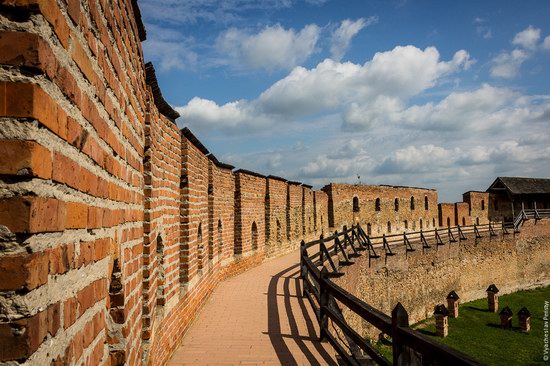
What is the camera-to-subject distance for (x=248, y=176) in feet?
42.6

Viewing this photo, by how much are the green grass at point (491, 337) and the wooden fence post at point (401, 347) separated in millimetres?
14256

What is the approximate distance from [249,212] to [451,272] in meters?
17.1

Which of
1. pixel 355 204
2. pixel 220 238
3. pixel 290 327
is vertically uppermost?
pixel 355 204

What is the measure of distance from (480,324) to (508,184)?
27.3 m

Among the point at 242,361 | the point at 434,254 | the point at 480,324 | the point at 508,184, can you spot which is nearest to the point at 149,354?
the point at 242,361

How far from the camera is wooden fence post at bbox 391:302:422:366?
10.6 ft

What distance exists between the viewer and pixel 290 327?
641 centimetres

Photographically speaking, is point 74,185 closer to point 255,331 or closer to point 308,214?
point 255,331

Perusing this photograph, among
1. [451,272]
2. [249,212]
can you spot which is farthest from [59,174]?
[451,272]

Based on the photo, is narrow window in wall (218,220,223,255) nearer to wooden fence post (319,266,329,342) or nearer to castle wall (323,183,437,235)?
wooden fence post (319,266,329,342)

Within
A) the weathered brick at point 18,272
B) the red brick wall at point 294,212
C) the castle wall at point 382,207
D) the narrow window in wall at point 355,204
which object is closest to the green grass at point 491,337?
the red brick wall at point 294,212

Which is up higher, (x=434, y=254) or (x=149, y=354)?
(x=149, y=354)

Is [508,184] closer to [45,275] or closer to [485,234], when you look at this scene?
[485,234]

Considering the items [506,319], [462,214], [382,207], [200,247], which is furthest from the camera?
[462,214]
